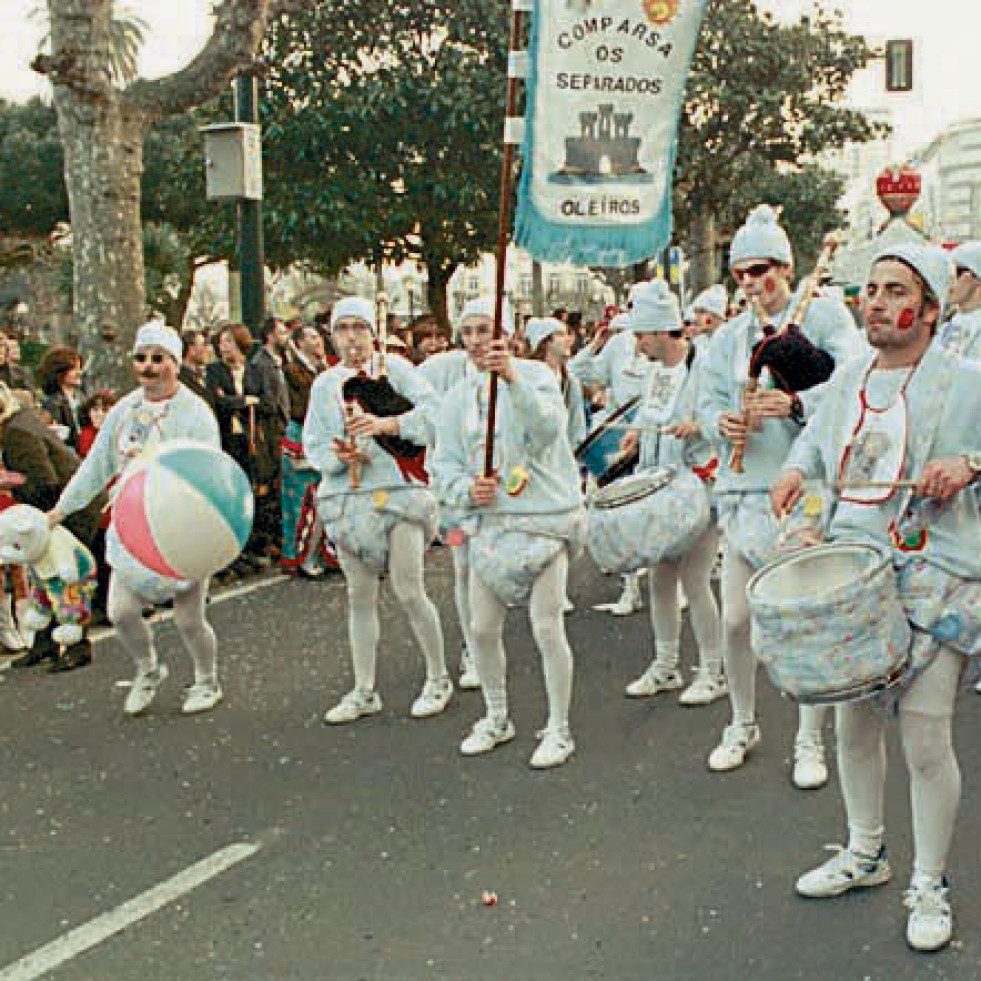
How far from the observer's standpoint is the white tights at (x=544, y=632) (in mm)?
5934

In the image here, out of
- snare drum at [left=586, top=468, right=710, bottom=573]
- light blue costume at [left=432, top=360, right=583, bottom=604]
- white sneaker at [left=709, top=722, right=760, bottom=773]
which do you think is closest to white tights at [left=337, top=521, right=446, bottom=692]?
light blue costume at [left=432, top=360, right=583, bottom=604]

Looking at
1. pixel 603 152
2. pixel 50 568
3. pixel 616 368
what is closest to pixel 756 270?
pixel 603 152

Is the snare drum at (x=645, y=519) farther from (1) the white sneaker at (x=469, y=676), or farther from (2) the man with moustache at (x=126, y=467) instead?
(2) the man with moustache at (x=126, y=467)

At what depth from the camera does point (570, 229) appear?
5.91 m

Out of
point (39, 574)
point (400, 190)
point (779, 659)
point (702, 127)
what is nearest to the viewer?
point (779, 659)

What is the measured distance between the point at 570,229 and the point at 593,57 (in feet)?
2.27

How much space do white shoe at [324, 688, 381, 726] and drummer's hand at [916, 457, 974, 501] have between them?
3.43 metres

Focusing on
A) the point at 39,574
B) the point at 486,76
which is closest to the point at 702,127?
the point at 486,76

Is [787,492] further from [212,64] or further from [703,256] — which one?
[703,256]

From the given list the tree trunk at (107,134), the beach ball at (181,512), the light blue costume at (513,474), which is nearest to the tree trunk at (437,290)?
the tree trunk at (107,134)

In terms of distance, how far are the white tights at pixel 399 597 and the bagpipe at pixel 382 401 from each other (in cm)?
35

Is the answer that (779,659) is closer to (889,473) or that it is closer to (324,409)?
(889,473)

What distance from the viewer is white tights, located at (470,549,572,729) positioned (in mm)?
5934

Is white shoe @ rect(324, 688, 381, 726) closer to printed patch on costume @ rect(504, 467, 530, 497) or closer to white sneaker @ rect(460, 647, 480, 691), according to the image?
white sneaker @ rect(460, 647, 480, 691)
